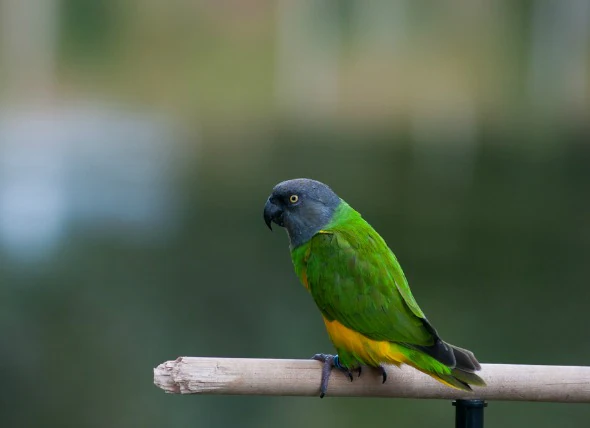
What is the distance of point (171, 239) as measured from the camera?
912 centimetres

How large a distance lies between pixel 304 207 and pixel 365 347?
43 cm

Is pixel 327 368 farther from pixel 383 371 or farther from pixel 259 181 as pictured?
pixel 259 181

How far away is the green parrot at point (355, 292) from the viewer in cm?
199

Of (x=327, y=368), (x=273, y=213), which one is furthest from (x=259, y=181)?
(x=327, y=368)

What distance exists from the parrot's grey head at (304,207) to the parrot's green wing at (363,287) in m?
0.06

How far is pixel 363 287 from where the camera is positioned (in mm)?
2104

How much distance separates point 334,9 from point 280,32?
3.76ft

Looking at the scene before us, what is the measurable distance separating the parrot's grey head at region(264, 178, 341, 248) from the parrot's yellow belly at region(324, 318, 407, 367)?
0.27 meters

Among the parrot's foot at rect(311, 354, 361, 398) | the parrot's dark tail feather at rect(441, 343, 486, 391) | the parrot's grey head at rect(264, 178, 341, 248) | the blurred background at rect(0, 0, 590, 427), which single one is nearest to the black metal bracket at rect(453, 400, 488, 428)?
the parrot's dark tail feather at rect(441, 343, 486, 391)

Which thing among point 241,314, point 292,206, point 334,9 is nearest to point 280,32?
point 334,9

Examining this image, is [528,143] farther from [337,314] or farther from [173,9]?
[337,314]

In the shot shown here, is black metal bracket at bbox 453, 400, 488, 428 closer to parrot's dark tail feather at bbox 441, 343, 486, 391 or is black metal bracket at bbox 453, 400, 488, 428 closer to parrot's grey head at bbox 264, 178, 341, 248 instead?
parrot's dark tail feather at bbox 441, 343, 486, 391

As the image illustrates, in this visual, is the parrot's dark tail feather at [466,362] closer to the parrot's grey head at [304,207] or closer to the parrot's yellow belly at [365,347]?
the parrot's yellow belly at [365,347]

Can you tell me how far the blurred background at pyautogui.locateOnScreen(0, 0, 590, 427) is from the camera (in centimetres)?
656
